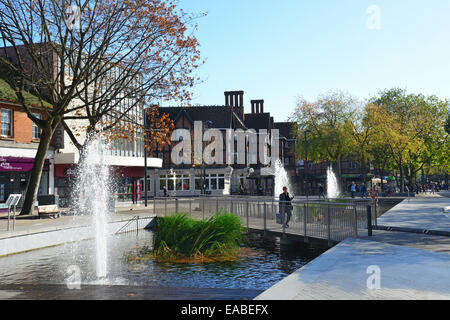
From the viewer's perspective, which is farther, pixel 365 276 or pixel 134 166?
pixel 134 166

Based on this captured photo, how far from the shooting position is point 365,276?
722 centimetres

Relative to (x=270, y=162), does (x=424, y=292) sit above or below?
below

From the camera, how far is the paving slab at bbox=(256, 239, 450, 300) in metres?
6.05

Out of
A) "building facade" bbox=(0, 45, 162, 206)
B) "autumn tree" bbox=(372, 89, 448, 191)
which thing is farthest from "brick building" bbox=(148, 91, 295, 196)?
"building facade" bbox=(0, 45, 162, 206)

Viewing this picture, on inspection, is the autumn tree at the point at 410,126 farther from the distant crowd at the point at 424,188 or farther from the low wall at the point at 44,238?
the low wall at the point at 44,238

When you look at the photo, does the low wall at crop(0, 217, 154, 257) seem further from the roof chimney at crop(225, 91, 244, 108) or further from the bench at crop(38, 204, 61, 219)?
the roof chimney at crop(225, 91, 244, 108)

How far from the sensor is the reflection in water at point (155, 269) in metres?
9.51

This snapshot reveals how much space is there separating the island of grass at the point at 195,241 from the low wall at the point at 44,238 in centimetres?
397

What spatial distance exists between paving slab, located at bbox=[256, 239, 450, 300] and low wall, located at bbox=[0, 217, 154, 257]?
397 inches

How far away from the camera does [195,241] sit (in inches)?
496

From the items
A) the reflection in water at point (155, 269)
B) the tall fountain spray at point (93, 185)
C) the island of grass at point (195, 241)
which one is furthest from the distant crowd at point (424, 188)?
the island of grass at point (195, 241)
